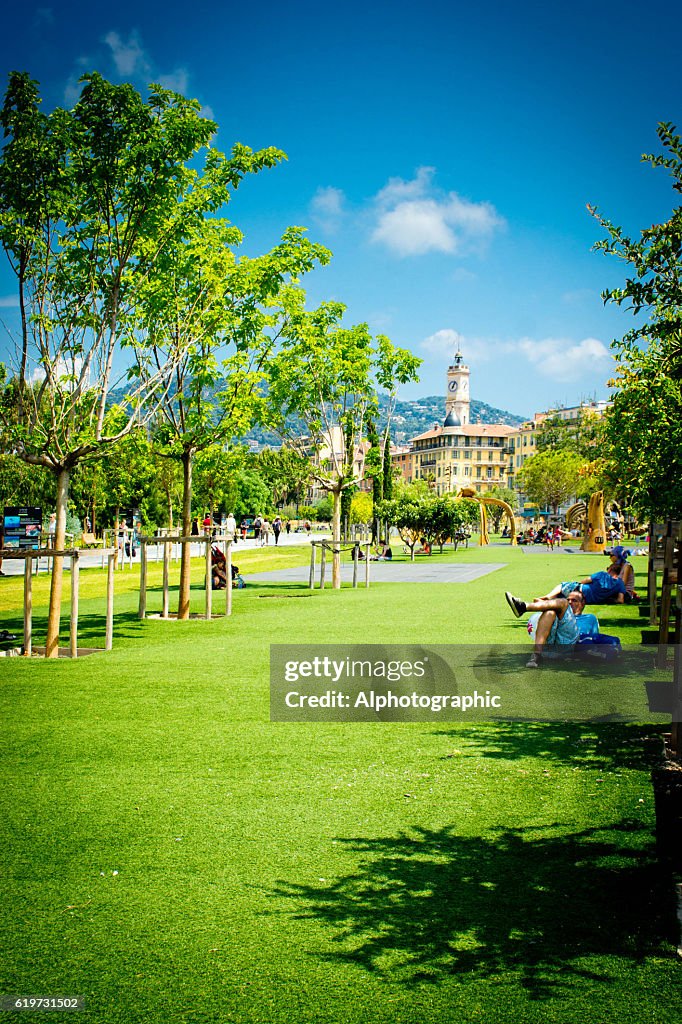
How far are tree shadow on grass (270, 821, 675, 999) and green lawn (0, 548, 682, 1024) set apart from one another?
1 cm

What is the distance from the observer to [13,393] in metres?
13.5

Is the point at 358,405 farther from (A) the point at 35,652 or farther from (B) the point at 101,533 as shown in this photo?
(B) the point at 101,533

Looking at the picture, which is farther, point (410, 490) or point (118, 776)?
point (410, 490)

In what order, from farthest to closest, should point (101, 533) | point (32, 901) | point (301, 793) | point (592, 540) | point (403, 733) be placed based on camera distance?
point (101, 533) → point (592, 540) → point (403, 733) → point (301, 793) → point (32, 901)

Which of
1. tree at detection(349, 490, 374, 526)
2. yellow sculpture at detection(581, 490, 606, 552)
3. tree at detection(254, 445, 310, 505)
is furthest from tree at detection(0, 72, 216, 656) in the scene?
tree at detection(254, 445, 310, 505)

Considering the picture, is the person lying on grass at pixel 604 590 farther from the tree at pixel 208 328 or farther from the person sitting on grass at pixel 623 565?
the tree at pixel 208 328

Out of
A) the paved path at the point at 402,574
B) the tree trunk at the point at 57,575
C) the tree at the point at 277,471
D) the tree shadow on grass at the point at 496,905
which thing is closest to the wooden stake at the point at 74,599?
the tree trunk at the point at 57,575

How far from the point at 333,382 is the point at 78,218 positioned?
1379 centimetres

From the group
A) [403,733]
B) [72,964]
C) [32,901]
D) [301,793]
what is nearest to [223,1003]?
[72,964]

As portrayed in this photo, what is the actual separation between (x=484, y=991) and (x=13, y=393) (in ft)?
38.7

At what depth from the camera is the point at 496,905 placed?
4.67m

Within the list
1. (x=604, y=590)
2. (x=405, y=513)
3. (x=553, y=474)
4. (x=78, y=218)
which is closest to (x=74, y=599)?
(x=78, y=218)

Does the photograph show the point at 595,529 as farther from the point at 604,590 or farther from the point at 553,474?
the point at 604,590

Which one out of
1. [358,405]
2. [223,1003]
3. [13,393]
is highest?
[358,405]
